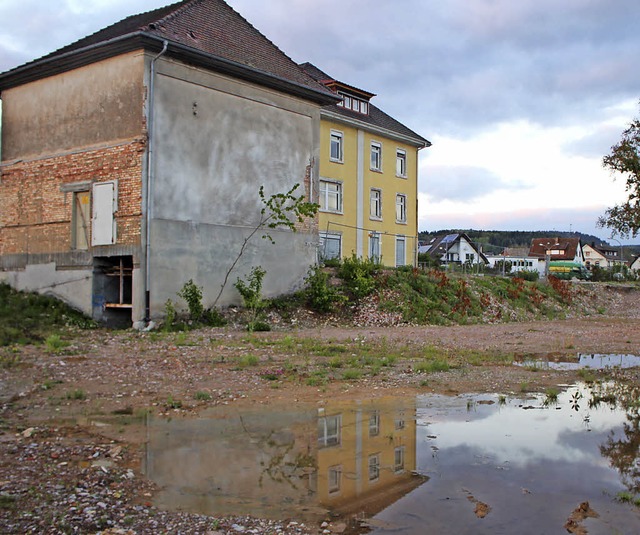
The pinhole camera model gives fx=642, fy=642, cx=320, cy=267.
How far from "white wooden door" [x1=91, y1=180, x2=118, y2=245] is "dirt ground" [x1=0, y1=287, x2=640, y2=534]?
3.08 metres

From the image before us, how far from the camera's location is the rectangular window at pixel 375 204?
3844cm

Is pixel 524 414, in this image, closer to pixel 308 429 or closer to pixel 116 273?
pixel 308 429

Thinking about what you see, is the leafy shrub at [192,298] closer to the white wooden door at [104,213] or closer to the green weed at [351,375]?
the white wooden door at [104,213]

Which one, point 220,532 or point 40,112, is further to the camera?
point 40,112

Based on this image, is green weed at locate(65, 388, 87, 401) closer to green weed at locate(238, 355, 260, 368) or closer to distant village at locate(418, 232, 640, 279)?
green weed at locate(238, 355, 260, 368)

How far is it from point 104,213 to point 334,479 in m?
15.3

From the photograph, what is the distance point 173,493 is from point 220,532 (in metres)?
0.91

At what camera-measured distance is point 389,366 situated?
11.4 metres

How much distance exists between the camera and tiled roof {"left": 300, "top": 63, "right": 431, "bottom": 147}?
36.7m

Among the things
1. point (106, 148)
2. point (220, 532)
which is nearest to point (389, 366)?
point (220, 532)

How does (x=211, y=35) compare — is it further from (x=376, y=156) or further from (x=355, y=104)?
A: (x=376, y=156)

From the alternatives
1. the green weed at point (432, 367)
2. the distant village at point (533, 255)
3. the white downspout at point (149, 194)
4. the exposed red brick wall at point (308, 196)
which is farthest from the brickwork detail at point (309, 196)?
the distant village at point (533, 255)

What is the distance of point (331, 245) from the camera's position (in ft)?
118

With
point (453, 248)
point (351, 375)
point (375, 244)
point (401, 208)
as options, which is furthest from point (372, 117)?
point (453, 248)
